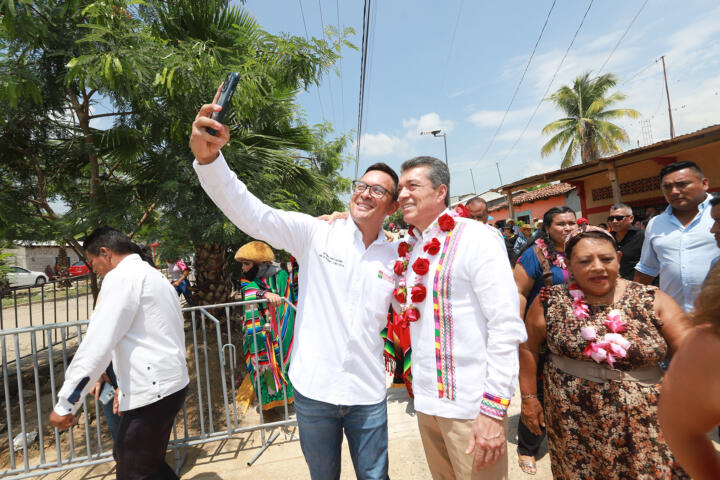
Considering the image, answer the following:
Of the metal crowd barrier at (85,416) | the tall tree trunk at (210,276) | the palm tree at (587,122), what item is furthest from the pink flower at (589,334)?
the palm tree at (587,122)

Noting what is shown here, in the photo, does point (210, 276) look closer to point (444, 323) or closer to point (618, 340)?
point (444, 323)

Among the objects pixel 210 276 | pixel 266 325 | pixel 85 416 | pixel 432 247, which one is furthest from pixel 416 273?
pixel 210 276

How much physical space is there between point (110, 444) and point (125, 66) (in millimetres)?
4178

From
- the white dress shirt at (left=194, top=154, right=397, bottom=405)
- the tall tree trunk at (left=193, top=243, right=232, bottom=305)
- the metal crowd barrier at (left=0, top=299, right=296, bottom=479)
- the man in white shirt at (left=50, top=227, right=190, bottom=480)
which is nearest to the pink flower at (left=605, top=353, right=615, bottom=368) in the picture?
the white dress shirt at (left=194, top=154, right=397, bottom=405)

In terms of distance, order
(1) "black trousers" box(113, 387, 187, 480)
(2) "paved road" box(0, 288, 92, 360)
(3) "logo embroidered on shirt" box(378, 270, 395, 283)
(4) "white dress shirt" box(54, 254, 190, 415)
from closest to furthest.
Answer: (3) "logo embroidered on shirt" box(378, 270, 395, 283), (4) "white dress shirt" box(54, 254, 190, 415), (1) "black trousers" box(113, 387, 187, 480), (2) "paved road" box(0, 288, 92, 360)

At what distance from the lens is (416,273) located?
5.71ft

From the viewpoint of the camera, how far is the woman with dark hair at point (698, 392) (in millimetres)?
784

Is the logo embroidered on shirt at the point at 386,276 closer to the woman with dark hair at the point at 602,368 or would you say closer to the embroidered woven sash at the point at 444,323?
the embroidered woven sash at the point at 444,323

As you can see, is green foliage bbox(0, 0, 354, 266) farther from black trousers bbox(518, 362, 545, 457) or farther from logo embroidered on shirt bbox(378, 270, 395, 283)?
black trousers bbox(518, 362, 545, 457)

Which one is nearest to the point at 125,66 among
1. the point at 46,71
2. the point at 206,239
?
the point at 46,71

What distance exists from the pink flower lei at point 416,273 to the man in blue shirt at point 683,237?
2.45 meters

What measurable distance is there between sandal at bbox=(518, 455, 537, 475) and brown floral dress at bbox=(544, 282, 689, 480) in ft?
3.89

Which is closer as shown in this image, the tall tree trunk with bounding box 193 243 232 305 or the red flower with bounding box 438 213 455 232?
the red flower with bounding box 438 213 455 232

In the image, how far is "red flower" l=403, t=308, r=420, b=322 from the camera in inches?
67.3
